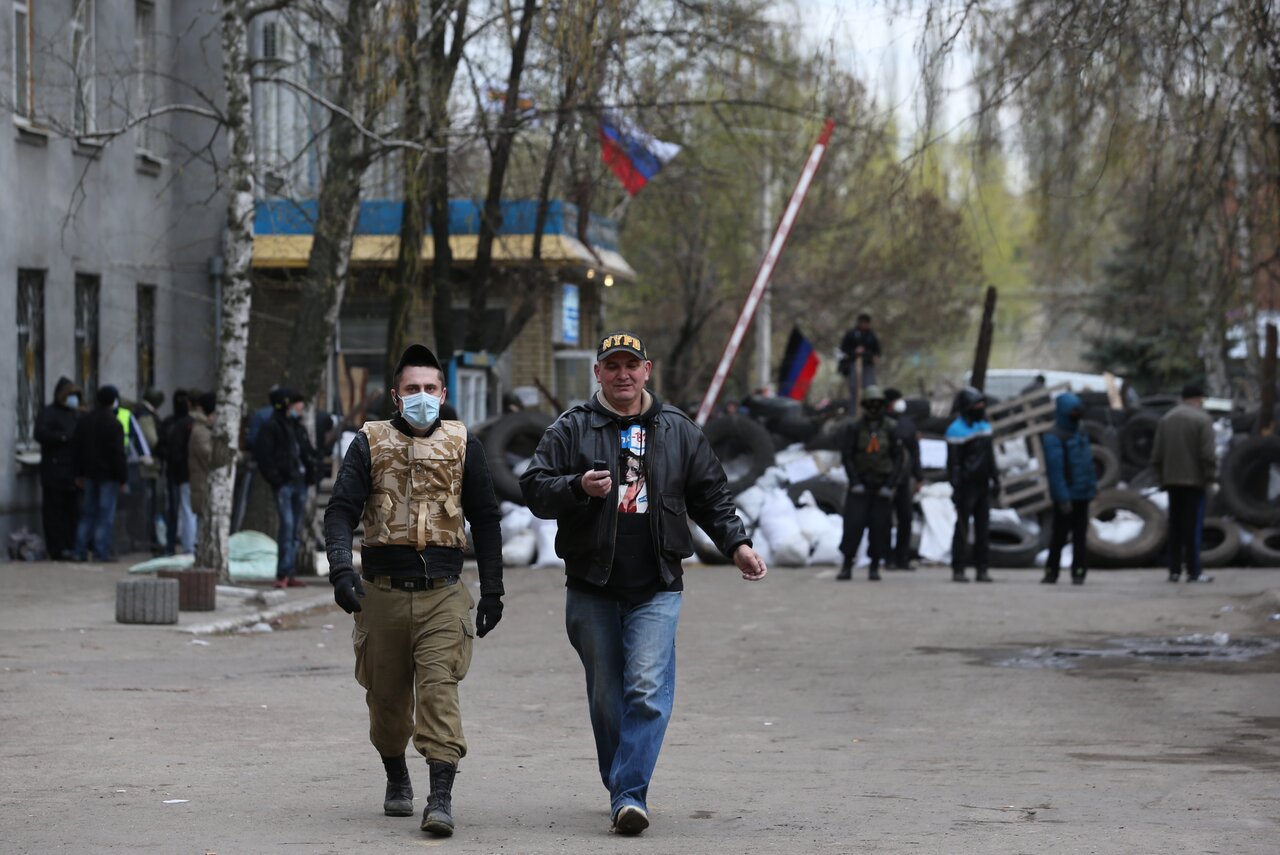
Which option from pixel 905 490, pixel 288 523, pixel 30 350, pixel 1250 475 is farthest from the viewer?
pixel 1250 475

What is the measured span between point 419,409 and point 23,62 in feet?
55.7

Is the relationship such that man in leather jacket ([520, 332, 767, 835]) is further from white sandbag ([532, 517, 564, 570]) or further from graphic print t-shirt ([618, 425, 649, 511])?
white sandbag ([532, 517, 564, 570])

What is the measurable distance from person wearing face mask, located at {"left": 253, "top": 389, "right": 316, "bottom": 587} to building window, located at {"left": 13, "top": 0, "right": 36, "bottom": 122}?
5626mm

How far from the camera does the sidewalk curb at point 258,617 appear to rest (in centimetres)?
1540

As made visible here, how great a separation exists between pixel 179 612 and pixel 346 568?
29.9 feet

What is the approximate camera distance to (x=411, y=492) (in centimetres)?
759

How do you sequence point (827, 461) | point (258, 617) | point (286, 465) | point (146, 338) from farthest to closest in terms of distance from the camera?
point (146, 338)
point (827, 461)
point (286, 465)
point (258, 617)

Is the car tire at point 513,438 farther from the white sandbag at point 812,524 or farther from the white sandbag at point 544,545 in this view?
the white sandbag at point 812,524

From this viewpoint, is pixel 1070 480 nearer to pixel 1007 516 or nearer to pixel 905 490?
pixel 905 490

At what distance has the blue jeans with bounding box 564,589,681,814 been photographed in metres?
7.34

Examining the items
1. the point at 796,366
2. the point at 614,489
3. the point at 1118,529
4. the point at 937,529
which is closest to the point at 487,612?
the point at 614,489

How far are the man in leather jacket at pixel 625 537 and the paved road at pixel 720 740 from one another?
455 mm

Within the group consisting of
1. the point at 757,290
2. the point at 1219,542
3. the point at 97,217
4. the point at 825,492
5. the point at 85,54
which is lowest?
the point at 1219,542

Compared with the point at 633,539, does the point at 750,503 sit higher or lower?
lower
